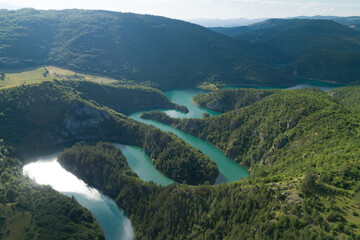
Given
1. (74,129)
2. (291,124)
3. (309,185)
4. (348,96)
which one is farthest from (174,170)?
(348,96)

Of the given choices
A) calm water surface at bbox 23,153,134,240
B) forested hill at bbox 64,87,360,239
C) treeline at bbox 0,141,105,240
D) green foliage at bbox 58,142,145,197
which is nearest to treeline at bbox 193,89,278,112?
forested hill at bbox 64,87,360,239

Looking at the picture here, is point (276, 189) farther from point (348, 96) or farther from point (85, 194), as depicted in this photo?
point (348, 96)

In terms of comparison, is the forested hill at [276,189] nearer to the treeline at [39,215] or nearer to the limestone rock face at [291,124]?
the limestone rock face at [291,124]

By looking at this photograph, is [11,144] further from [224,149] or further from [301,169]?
[301,169]

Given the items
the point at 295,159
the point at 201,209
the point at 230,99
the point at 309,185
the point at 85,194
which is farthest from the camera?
the point at 230,99

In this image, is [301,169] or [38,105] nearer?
[301,169]

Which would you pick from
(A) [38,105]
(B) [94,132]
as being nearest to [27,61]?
(A) [38,105]

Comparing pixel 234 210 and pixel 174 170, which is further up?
pixel 234 210
